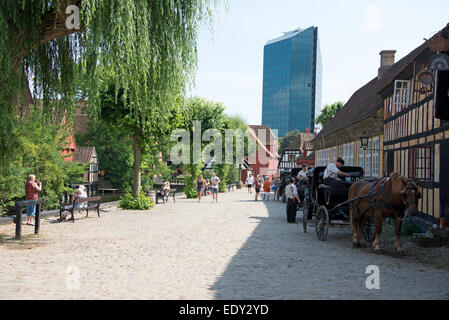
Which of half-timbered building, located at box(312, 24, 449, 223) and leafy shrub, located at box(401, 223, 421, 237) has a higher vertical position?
half-timbered building, located at box(312, 24, 449, 223)

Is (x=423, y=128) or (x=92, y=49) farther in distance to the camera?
(x=423, y=128)

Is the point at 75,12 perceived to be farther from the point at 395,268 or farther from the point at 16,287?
the point at 395,268

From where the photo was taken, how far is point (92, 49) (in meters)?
8.45

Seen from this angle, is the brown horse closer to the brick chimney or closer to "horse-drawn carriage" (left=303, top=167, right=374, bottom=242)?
"horse-drawn carriage" (left=303, top=167, right=374, bottom=242)

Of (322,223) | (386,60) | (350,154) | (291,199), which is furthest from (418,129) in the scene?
(386,60)

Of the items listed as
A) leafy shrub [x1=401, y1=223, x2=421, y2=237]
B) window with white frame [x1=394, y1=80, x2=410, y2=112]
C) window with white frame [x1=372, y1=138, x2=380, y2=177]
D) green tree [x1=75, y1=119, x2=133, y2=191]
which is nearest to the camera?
leafy shrub [x1=401, y1=223, x2=421, y2=237]

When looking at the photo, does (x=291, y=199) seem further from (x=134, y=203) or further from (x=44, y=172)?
(x=44, y=172)

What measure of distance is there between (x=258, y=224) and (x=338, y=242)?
419 cm

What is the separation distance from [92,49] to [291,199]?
27.5ft

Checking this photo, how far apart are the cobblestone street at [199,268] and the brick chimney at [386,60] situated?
21.7 meters

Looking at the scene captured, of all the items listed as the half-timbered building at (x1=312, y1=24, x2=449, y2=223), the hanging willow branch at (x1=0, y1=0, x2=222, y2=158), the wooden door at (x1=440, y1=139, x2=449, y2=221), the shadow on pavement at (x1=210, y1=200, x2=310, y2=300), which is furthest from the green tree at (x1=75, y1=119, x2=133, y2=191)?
the wooden door at (x1=440, y1=139, x2=449, y2=221)

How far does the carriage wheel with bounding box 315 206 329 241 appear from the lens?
10.3 meters

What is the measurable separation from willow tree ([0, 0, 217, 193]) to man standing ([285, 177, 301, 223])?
5315 mm
